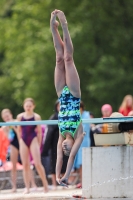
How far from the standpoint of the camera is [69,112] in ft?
43.7

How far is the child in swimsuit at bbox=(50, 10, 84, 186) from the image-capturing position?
13180 millimetres

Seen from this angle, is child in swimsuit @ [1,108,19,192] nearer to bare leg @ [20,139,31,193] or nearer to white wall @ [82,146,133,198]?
bare leg @ [20,139,31,193]

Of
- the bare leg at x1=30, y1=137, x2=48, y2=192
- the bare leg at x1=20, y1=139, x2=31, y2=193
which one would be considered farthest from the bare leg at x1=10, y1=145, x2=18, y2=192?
the bare leg at x1=30, y1=137, x2=48, y2=192

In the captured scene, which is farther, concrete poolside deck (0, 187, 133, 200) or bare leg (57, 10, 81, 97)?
concrete poolside deck (0, 187, 133, 200)

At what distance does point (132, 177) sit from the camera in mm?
15047

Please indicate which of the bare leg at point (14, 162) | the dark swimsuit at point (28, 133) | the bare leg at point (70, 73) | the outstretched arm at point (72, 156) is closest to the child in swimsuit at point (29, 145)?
the dark swimsuit at point (28, 133)

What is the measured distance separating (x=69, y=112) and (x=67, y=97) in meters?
0.24

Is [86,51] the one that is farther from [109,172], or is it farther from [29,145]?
[109,172]

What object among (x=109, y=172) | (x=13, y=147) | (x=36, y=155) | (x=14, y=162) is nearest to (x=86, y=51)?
(x=13, y=147)

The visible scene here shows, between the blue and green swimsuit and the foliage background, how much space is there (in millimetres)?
19359

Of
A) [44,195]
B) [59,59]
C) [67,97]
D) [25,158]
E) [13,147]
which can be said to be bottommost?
[44,195]

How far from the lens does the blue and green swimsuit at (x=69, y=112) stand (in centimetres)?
1326

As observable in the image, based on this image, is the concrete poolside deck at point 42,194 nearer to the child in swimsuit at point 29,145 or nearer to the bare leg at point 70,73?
the child in swimsuit at point 29,145

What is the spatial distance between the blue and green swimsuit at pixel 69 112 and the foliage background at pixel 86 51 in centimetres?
1936
